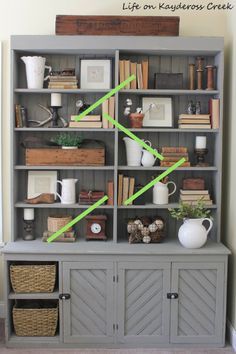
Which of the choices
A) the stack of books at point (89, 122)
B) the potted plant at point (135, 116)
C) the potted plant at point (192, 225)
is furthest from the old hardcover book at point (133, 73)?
the potted plant at point (192, 225)

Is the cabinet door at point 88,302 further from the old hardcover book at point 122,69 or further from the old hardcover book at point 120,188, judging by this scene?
the old hardcover book at point 122,69

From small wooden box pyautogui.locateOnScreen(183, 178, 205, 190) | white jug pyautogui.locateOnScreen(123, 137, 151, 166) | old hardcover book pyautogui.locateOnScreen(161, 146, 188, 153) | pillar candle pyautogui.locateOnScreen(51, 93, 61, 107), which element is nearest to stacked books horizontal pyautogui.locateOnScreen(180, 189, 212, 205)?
small wooden box pyautogui.locateOnScreen(183, 178, 205, 190)

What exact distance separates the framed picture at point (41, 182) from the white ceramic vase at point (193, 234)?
1.05 m

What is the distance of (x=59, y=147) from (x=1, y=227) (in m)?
0.79

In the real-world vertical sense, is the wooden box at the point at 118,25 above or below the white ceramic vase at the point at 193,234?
above

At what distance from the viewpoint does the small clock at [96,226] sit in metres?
3.59

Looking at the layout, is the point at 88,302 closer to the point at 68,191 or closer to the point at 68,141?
the point at 68,191

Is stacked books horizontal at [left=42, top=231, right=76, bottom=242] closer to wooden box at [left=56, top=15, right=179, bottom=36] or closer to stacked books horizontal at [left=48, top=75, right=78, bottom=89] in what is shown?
stacked books horizontal at [left=48, top=75, right=78, bottom=89]

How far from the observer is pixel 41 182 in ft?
12.2

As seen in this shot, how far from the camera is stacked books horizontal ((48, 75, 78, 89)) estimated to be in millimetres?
3535

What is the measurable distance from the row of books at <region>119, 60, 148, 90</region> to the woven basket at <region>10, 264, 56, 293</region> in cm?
142

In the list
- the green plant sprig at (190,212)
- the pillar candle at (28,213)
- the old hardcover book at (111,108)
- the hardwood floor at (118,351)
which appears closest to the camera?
the hardwood floor at (118,351)

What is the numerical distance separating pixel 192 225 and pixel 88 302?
90 cm

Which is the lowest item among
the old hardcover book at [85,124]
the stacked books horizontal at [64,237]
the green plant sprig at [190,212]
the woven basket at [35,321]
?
the woven basket at [35,321]
